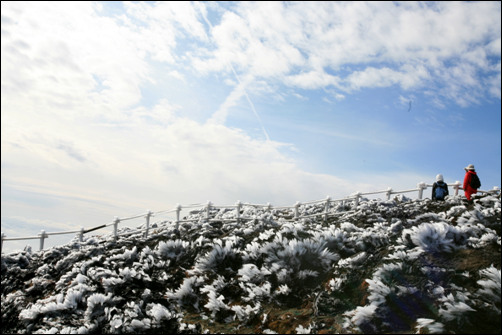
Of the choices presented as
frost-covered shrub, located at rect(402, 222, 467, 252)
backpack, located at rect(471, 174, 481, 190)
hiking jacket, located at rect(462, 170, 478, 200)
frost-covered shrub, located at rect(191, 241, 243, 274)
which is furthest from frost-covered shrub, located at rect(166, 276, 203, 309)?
backpack, located at rect(471, 174, 481, 190)

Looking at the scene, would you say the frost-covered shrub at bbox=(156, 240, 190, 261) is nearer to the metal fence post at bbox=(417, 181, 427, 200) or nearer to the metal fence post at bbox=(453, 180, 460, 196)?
the metal fence post at bbox=(417, 181, 427, 200)

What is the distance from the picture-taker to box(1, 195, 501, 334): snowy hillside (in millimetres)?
9203

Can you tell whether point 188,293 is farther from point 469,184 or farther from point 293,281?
point 469,184

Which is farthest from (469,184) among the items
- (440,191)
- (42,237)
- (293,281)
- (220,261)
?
(42,237)

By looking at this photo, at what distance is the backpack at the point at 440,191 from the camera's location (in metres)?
17.0

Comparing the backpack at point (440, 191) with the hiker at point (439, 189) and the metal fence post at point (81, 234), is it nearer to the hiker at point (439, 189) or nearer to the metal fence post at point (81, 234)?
the hiker at point (439, 189)

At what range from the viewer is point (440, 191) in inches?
673

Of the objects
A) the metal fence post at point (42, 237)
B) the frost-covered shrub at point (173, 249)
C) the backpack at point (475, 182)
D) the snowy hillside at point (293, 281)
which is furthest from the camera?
the metal fence post at point (42, 237)

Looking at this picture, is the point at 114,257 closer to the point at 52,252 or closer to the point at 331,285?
the point at 52,252

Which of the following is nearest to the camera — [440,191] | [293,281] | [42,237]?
[293,281]

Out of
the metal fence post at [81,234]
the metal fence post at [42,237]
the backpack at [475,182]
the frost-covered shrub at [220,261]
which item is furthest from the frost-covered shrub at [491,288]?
the metal fence post at [42,237]

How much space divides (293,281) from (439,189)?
932cm

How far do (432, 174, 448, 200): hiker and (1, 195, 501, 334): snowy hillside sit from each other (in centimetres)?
42

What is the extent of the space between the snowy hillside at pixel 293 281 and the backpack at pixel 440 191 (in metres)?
0.37
